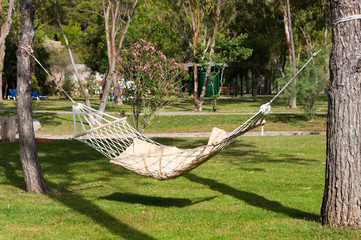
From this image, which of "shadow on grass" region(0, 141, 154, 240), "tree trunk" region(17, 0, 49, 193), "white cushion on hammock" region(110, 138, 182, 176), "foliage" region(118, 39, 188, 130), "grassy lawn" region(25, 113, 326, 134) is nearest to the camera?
"shadow on grass" region(0, 141, 154, 240)

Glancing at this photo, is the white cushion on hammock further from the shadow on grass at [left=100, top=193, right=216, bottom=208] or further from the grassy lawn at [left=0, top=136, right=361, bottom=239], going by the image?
the shadow on grass at [left=100, top=193, right=216, bottom=208]

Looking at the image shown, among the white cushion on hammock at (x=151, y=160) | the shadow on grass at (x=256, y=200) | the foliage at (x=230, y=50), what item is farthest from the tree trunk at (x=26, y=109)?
the foliage at (x=230, y=50)

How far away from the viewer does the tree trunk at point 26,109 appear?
584 cm

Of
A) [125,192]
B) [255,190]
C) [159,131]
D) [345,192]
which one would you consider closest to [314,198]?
[255,190]

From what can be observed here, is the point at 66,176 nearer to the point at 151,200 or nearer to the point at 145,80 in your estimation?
the point at 151,200

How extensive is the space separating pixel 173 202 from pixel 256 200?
96 cm

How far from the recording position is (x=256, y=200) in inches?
214

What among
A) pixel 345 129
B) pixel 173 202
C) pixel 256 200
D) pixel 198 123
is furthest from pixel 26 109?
pixel 198 123

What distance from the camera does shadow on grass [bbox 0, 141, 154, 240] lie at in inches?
173

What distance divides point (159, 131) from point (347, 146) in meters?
11.7

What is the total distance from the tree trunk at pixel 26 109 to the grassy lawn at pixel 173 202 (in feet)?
1.01

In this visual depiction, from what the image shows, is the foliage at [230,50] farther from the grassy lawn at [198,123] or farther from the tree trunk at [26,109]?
the tree trunk at [26,109]

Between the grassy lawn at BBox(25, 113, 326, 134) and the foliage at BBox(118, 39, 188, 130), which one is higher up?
the foliage at BBox(118, 39, 188, 130)

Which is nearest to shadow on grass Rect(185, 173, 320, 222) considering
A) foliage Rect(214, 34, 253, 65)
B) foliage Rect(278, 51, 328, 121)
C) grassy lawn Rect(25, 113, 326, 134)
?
grassy lawn Rect(25, 113, 326, 134)
